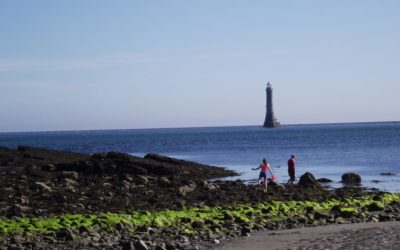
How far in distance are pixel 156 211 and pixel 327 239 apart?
24.0ft

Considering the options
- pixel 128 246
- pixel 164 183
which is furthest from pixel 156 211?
pixel 164 183

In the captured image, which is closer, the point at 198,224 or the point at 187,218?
the point at 198,224

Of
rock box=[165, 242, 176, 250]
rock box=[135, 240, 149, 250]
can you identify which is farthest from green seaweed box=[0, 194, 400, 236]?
rock box=[135, 240, 149, 250]

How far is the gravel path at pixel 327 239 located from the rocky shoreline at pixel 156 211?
2.23 ft

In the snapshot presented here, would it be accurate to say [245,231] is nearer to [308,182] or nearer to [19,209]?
[19,209]

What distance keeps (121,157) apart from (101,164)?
3.82m

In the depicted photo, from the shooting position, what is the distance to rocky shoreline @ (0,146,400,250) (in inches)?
623

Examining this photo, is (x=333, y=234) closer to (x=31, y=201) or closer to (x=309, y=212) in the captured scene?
(x=309, y=212)

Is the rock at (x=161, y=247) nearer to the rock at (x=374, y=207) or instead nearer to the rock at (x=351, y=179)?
the rock at (x=374, y=207)

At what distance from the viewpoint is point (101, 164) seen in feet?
127

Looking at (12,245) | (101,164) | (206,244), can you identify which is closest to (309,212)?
(206,244)

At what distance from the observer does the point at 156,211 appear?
2158cm

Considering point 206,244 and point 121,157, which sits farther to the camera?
point 121,157

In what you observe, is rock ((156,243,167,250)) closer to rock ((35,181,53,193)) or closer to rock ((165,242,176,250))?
rock ((165,242,176,250))
